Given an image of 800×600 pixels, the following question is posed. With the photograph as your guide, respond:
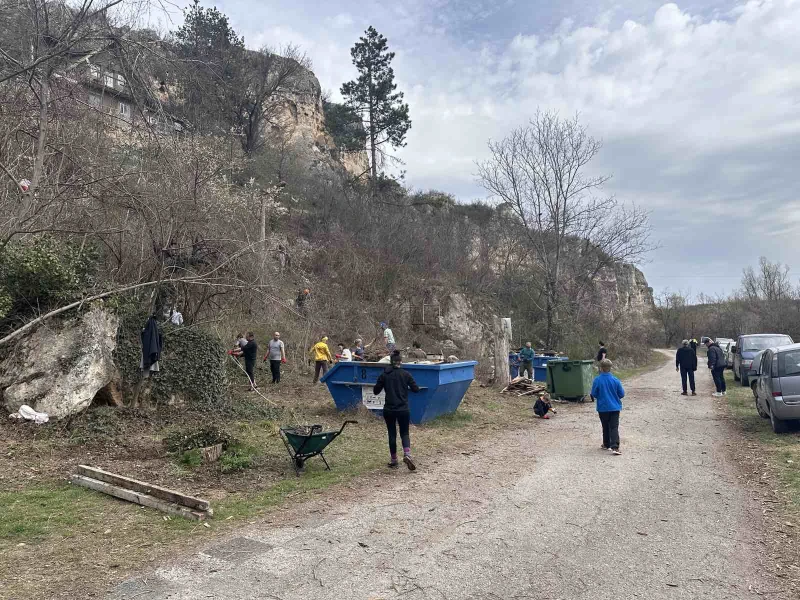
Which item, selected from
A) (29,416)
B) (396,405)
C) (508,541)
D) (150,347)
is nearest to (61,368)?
(29,416)

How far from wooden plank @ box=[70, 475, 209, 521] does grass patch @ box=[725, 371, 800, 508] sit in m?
6.14

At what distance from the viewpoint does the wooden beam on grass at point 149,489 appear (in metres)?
5.84

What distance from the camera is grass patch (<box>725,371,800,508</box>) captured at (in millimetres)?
6871

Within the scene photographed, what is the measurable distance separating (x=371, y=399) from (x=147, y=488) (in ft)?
19.0

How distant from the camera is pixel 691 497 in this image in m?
6.55

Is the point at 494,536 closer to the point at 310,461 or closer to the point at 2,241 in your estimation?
the point at 310,461

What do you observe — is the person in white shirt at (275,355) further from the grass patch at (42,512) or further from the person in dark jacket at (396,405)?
the grass patch at (42,512)

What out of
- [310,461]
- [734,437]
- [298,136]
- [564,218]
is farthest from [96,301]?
[298,136]

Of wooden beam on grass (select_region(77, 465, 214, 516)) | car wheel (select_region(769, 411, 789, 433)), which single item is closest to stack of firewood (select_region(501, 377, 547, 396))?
car wheel (select_region(769, 411, 789, 433))

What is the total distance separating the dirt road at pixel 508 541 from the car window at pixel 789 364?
261 centimetres

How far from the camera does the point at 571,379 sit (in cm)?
1641

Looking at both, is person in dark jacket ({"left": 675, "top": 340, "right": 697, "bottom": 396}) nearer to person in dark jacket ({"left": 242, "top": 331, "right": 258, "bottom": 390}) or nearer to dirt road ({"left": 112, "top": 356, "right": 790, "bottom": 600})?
dirt road ({"left": 112, "top": 356, "right": 790, "bottom": 600})

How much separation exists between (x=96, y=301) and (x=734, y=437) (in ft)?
38.7

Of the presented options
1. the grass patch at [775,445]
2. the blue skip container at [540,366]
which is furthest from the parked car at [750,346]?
the blue skip container at [540,366]
